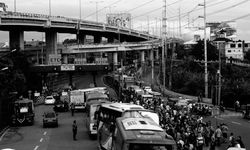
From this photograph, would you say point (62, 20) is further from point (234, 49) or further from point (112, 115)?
point (112, 115)

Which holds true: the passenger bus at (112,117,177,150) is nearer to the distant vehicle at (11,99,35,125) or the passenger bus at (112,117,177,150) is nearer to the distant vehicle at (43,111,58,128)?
the distant vehicle at (43,111,58,128)

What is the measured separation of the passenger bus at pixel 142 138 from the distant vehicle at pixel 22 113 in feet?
91.5

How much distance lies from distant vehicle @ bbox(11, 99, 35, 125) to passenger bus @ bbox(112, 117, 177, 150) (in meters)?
27.9

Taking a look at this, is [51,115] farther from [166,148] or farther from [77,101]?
[166,148]

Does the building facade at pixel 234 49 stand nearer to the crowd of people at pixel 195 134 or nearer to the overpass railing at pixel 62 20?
the overpass railing at pixel 62 20

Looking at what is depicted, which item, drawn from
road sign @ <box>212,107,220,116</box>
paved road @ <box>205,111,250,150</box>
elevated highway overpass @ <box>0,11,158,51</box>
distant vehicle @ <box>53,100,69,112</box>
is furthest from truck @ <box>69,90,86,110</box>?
elevated highway overpass @ <box>0,11,158,51</box>

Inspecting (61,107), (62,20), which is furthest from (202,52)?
(61,107)

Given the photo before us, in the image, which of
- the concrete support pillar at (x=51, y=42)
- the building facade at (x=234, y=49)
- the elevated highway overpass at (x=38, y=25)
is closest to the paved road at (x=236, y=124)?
the elevated highway overpass at (x=38, y=25)

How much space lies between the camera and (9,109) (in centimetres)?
4428

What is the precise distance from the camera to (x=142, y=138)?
48.3 ft

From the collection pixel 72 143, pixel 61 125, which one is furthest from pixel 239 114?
pixel 72 143

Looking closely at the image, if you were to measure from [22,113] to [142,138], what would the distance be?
101ft

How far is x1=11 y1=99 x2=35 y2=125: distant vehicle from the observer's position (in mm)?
43219

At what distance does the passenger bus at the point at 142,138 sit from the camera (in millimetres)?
14539
